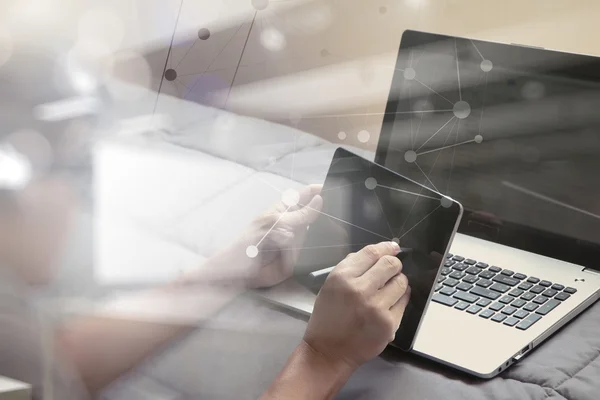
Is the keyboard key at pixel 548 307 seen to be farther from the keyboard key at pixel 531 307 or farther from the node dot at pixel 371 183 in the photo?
the node dot at pixel 371 183

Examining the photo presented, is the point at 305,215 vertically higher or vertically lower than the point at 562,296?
higher

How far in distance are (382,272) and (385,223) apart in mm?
111

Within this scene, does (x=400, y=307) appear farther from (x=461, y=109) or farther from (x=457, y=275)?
(x=461, y=109)

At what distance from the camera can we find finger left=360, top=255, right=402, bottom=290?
0.63 metres

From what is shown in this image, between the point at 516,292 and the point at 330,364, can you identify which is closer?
the point at 330,364

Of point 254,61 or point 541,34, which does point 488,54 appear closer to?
point 541,34

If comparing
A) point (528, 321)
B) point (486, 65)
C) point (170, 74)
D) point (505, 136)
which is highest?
point (170, 74)

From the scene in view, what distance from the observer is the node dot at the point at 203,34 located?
1.61m

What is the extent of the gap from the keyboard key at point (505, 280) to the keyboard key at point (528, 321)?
7 centimetres

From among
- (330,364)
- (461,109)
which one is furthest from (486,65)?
(330,364)

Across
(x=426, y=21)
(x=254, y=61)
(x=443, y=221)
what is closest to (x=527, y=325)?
(x=443, y=221)

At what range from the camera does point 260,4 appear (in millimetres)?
1611

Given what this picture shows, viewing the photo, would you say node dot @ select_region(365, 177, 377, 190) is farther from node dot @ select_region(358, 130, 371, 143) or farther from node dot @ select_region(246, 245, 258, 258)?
node dot @ select_region(358, 130, 371, 143)

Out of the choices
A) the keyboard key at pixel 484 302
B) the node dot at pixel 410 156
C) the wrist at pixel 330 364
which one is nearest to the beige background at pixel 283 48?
the node dot at pixel 410 156
